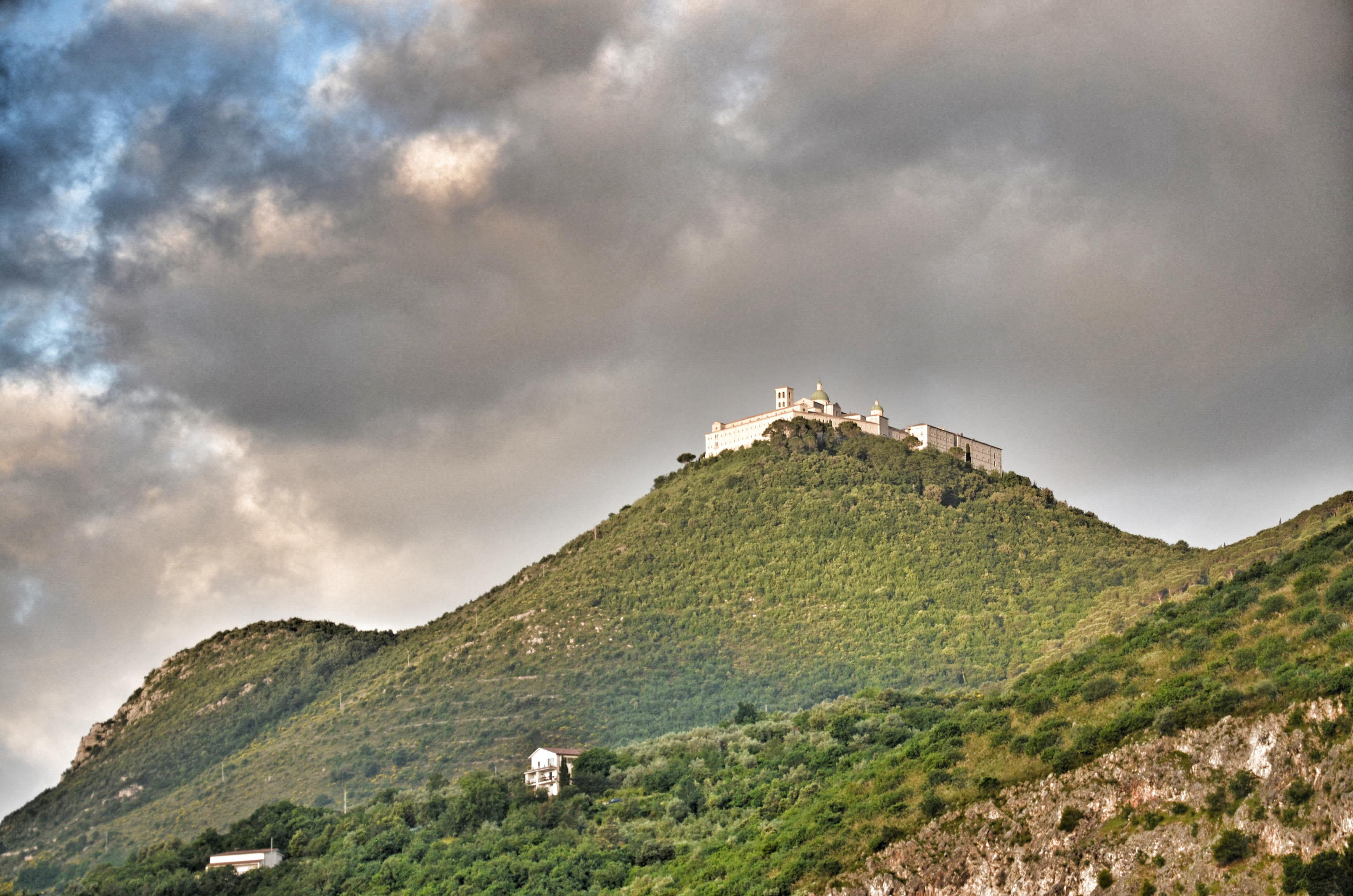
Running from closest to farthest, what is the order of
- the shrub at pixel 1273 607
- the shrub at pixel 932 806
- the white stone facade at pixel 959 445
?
1. the shrub at pixel 1273 607
2. the shrub at pixel 932 806
3. the white stone facade at pixel 959 445

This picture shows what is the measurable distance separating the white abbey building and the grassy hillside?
55.0 m

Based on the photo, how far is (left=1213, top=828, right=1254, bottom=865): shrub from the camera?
37.4 meters

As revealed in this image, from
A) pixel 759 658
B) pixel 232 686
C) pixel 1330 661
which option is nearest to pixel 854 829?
pixel 1330 661

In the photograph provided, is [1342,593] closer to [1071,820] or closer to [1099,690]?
[1099,690]

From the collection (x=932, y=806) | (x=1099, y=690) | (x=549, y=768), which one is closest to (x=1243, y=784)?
(x=1099, y=690)

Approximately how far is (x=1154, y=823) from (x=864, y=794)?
1687 cm

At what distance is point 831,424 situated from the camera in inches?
5482

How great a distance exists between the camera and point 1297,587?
4953cm

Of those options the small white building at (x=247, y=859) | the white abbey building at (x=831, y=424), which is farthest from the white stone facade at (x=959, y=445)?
the small white building at (x=247, y=859)

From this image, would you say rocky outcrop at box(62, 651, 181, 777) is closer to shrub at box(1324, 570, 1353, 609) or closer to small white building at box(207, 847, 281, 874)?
small white building at box(207, 847, 281, 874)

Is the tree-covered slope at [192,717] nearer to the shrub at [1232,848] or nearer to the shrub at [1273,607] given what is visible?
the shrub at [1273,607]

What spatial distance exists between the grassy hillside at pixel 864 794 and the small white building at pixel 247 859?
4.85 feet

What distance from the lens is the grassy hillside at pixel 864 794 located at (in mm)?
40531

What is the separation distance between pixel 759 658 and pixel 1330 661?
216 feet
